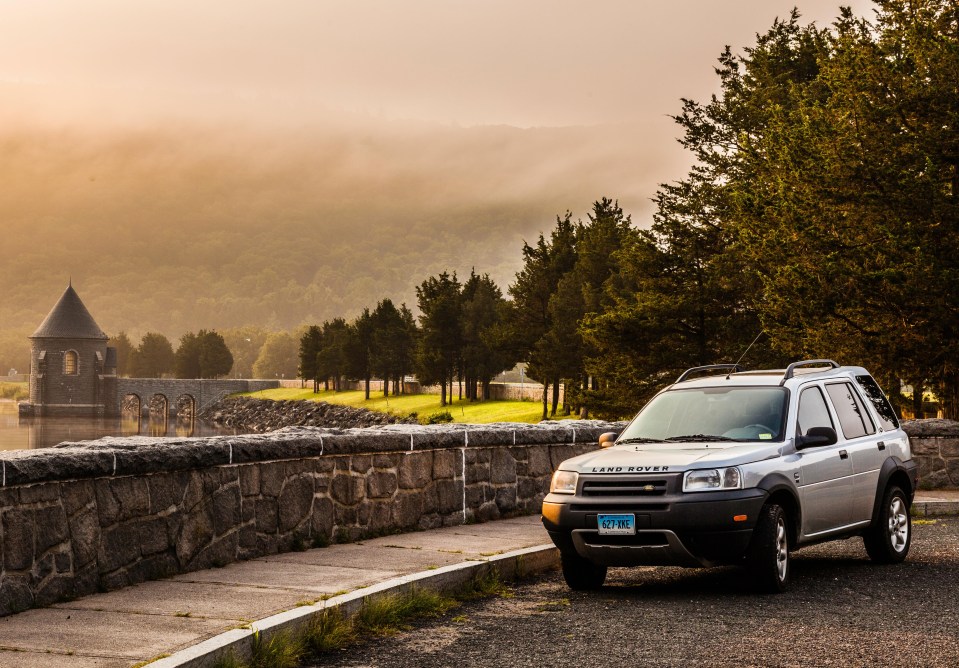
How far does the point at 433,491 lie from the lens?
12453 mm

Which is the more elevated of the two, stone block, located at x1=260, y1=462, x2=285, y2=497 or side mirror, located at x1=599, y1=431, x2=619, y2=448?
side mirror, located at x1=599, y1=431, x2=619, y2=448

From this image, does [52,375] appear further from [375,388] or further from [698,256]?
[698,256]

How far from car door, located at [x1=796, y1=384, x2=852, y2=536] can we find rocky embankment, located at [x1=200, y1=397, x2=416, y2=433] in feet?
272

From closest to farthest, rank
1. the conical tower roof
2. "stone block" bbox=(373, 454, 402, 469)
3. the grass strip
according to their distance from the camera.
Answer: the grass strip
"stone block" bbox=(373, 454, 402, 469)
the conical tower roof

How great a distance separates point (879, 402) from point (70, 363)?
162 meters

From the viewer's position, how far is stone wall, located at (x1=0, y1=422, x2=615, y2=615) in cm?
752

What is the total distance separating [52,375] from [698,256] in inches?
5131

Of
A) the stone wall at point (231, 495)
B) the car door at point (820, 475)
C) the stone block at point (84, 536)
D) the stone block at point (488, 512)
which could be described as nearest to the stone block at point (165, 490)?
the stone wall at point (231, 495)

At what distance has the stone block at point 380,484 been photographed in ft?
37.7

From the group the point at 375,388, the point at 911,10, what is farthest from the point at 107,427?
the point at 911,10

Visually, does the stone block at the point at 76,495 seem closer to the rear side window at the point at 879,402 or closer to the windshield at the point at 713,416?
the windshield at the point at 713,416

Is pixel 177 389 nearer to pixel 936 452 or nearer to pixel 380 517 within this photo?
pixel 936 452

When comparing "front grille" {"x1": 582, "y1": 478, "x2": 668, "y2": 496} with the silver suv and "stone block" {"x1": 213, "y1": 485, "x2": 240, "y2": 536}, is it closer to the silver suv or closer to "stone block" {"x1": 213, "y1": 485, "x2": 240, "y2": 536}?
the silver suv

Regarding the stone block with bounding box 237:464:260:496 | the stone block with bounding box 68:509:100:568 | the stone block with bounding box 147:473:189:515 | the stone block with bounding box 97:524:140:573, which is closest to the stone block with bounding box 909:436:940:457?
the stone block with bounding box 237:464:260:496
